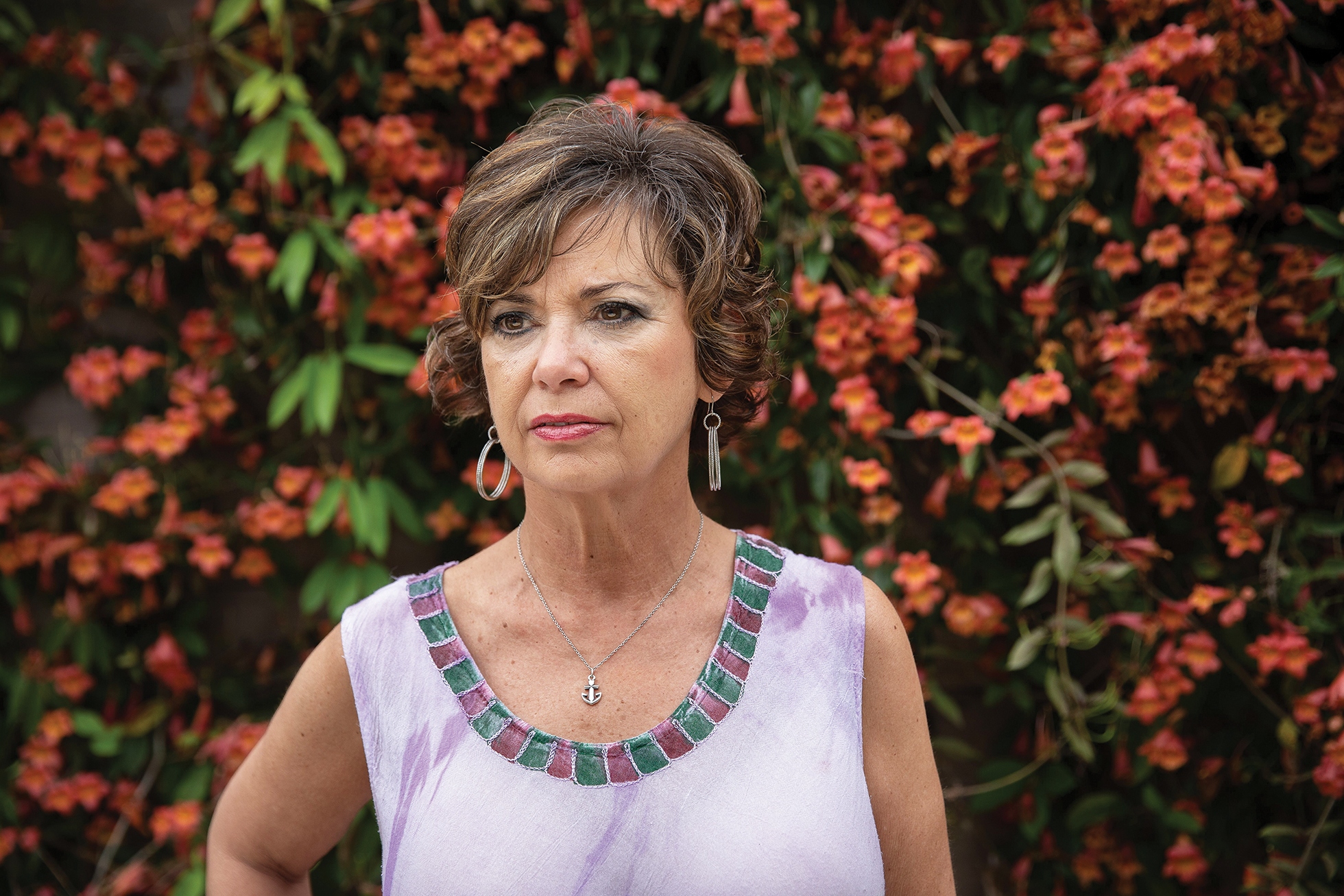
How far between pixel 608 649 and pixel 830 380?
3.35ft

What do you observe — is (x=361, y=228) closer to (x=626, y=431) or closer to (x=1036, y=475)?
(x=626, y=431)

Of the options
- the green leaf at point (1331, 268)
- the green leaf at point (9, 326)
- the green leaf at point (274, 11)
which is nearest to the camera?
the green leaf at point (1331, 268)

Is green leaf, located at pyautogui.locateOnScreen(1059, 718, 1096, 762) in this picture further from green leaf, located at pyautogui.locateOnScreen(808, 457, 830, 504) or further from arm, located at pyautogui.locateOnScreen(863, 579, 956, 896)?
arm, located at pyautogui.locateOnScreen(863, 579, 956, 896)

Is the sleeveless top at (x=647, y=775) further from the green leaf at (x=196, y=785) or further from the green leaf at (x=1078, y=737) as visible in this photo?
the green leaf at (x=196, y=785)

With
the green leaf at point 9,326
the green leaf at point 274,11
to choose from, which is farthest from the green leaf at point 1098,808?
the green leaf at point 9,326

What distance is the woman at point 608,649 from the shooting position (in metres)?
1.11

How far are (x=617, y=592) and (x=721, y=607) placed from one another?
133 millimetres

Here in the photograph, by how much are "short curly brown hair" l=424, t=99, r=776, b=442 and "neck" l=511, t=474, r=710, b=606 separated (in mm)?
172

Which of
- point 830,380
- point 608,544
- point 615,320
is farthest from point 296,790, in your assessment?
point 830,380

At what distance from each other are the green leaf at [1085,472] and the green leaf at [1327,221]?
0.60 metres

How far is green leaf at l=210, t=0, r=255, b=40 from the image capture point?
2098 millimetres

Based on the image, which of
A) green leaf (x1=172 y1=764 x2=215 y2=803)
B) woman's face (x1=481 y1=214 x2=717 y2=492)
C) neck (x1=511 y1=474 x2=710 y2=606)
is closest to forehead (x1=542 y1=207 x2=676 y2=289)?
woman's face (x1=481 y1=214 x2=717 y2=492)

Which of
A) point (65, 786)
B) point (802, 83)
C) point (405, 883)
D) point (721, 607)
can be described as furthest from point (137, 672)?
point (802, 83)

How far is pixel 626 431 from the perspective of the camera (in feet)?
3.61
